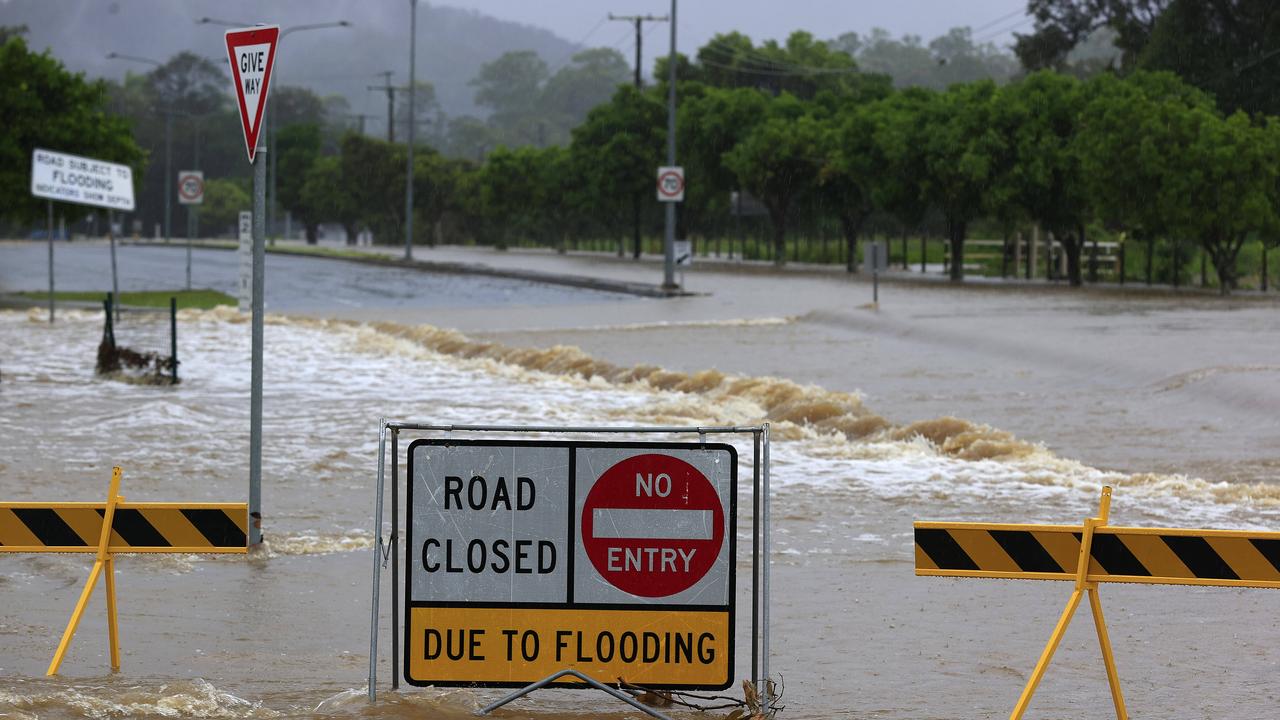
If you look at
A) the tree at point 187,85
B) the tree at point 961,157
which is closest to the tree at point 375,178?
the tree at point 187,85

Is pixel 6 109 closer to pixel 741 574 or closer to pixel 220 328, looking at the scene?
pixel 220 328

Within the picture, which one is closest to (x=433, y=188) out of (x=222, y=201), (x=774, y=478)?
(x=222, y=201)

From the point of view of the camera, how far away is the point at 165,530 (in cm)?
691

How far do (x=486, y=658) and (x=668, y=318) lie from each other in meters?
28.1

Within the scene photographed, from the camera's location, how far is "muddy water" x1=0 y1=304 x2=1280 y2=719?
7.00m

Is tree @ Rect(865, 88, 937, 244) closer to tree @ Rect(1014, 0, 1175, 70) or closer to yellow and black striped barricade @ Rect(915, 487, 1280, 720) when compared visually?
tree @ Rect(1014, 0, 1175, 70)

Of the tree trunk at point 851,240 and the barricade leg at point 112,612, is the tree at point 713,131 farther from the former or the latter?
the barricade leg at point 112,612

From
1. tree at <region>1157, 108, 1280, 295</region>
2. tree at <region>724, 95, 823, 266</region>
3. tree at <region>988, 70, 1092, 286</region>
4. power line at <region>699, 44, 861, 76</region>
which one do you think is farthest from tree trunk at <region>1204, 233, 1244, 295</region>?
power line at <region>699, 44, 861, 76</region>

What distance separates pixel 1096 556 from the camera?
20.1ft

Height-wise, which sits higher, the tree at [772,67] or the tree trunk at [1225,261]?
the tree at [772,67]

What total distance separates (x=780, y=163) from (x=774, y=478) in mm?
56546

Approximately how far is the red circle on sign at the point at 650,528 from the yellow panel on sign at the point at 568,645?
13 cm

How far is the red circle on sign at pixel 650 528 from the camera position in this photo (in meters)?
6.39

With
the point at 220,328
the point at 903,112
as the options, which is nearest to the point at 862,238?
the point at 903,112
